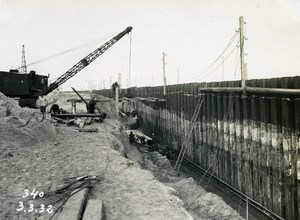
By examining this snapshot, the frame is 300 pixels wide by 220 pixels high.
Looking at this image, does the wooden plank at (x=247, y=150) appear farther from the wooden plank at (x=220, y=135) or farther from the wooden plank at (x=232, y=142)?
the wooden plank at (x=220, y=135)

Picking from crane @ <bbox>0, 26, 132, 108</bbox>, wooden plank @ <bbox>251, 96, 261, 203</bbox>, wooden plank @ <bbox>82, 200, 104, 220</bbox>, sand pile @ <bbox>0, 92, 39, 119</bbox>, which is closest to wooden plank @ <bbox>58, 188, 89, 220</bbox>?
wooden plank @ <bbox>82, 200, 104, 220</bbox>

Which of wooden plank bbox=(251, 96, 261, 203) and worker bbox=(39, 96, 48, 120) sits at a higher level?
worker bbox=(39, 96, 48, 120)

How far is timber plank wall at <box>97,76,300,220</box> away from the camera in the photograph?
1045 centimetres

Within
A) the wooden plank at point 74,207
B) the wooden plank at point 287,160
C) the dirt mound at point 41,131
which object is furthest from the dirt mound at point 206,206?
the dirt mound at point 41,131

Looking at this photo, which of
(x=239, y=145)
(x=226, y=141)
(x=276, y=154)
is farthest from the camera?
(x=226, y=141)

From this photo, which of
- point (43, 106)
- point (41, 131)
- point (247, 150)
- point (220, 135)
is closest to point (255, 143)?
point (247, 150)

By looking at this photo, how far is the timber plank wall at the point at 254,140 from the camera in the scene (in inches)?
412

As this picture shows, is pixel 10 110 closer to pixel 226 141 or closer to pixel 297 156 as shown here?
pixel 226 141

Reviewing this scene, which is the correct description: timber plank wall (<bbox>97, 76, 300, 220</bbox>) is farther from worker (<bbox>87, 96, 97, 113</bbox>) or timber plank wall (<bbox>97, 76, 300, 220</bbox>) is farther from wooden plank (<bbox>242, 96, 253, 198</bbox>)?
worker (<bbox>87, 96, 97, 113</bbox>)

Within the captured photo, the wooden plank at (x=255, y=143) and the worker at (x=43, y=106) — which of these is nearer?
the wooden plank at (x=255, y=143)

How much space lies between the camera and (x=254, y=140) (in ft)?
41.3

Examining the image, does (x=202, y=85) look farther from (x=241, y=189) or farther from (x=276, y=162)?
(x=276, y=162)

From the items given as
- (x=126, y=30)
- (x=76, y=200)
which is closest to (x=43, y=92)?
(x=126, y=30)

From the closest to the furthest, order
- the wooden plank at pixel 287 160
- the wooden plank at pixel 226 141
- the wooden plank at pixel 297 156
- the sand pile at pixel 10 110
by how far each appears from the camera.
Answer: the wooden plank at pixel 297 156 → the wooden plank at pixel 287 160 → the wooden plank at pixel 226 141 → the sand pile at pixel 10 110
